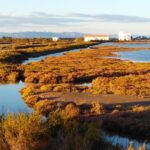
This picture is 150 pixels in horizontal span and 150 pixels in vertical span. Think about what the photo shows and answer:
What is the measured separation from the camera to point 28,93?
31.6m

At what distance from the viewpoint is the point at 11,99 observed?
99.1ft

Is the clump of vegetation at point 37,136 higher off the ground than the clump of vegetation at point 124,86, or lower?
higher

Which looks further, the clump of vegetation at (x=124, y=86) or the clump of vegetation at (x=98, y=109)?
the clump of vegetation at (x=124, y=86)

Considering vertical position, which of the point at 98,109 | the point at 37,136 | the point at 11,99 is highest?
the point at 37,136

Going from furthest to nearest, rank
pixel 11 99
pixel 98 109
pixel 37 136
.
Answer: pixel 11 99
pixel 98 109
pixel 37 136

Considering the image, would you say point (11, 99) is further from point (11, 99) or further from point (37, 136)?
point (37, 136)

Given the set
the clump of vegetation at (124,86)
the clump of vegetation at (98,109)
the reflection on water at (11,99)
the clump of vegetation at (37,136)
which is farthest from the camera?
the clump of vegetation at (124,86)

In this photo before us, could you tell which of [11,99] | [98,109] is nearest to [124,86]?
[11,99]

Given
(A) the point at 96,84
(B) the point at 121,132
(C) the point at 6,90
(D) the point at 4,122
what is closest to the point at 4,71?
(C) the point at 6,90

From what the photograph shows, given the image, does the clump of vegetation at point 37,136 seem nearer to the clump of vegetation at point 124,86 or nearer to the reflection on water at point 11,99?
the reflection on water at point 11,99

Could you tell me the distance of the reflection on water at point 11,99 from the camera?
25241 mm

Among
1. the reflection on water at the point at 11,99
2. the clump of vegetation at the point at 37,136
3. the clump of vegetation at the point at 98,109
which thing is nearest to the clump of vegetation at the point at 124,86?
the reflection on water at the point at 11,99

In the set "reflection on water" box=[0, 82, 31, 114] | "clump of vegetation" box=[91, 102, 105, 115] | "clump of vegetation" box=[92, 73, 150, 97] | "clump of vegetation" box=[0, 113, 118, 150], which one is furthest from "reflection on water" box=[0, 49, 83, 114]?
"clump of vegetation" box=[0, 113, 118, 150]

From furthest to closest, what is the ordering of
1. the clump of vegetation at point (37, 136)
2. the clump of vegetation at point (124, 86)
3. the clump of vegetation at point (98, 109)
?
the clump of vegetation at point (124, 86), the clump of vegetation at point (98, 109), the clump of vegetation at point (37, 136)
